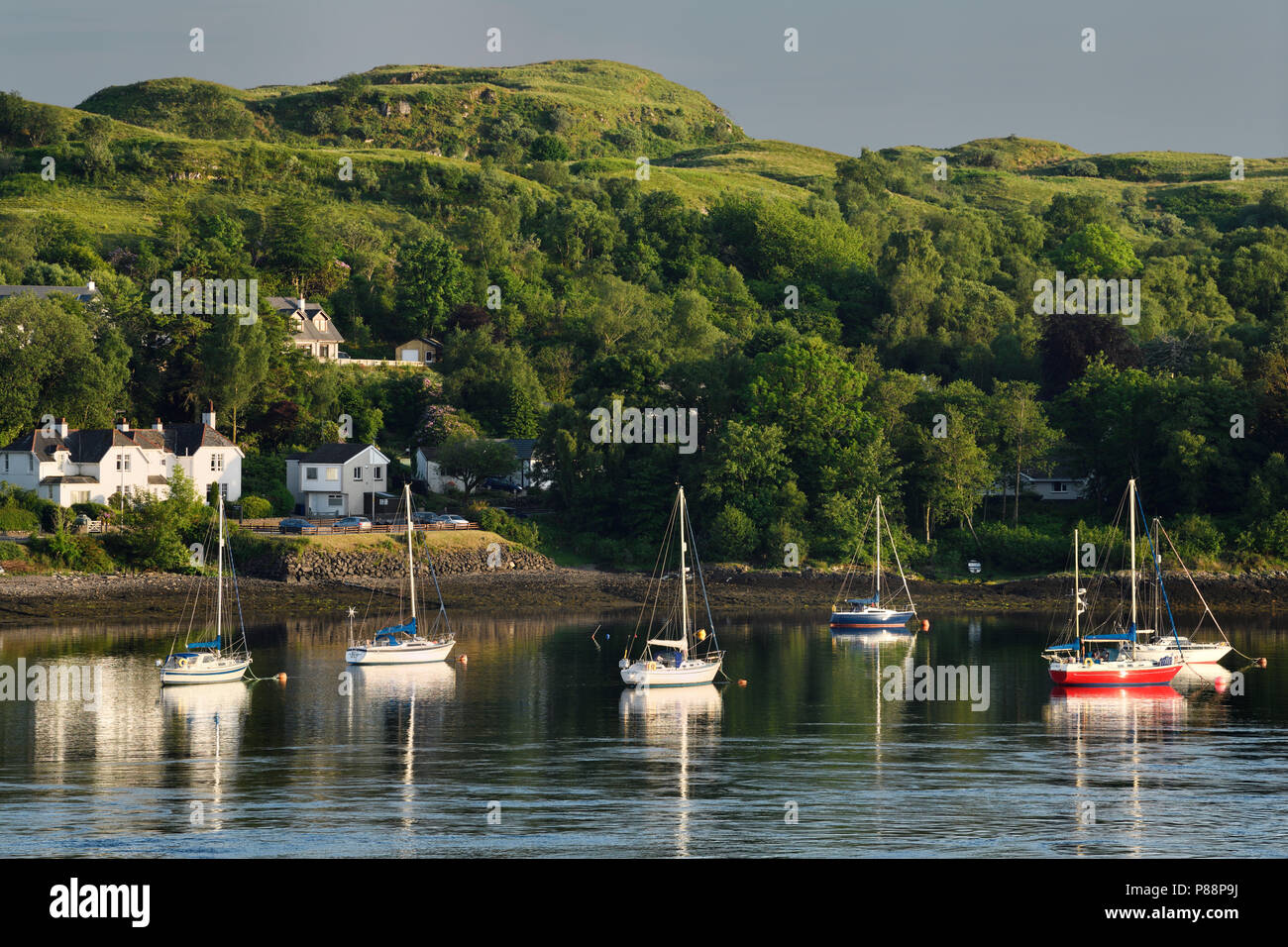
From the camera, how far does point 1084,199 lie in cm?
17325

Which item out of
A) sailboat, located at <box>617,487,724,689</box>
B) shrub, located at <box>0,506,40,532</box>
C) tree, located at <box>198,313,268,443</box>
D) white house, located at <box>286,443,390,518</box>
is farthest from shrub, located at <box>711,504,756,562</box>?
shrub, located at <box>0,506,40,532</box>

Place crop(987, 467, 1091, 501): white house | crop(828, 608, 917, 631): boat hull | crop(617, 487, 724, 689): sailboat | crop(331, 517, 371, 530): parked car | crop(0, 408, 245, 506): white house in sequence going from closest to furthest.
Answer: crop(617, 487, 724, 689): sailboat < crop(828, 608, 917, 631): boat hull < crop(0, 408, 245, 506): white house < crop(331, 517, 371, 530): parked car < crop(987, 467, 1091, 501): white house

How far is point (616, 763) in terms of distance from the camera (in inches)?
1797

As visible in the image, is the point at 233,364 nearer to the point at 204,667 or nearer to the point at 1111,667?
the point at 204,667

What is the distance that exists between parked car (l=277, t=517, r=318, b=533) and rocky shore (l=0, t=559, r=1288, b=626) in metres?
3.76

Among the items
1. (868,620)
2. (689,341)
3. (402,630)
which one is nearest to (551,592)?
(868,620)

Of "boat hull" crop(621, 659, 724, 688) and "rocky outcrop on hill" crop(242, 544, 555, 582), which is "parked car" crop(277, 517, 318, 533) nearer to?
"rocky outcrop on hill" crop(242, 544, 555, 582)

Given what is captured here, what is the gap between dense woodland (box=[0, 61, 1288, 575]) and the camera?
307ft

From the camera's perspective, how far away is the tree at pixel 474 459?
319 feet

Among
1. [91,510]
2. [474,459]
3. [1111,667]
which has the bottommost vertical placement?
[1111,667]

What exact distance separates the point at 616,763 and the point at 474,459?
53554 mm

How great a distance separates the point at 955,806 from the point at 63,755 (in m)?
26.0
